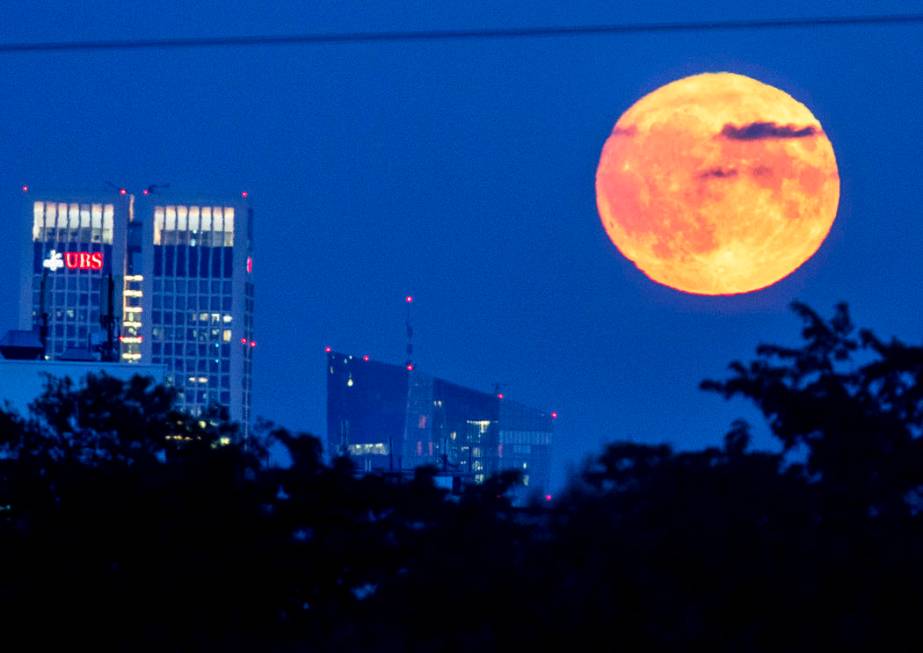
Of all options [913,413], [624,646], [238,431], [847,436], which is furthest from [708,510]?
[238,431]

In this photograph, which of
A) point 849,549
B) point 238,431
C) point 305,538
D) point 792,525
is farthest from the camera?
point 238,431

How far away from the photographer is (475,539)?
737 inches

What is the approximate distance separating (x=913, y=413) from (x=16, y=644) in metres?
12.4

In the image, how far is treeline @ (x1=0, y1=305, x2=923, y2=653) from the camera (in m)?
15.3

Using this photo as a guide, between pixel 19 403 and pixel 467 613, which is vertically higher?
pixel 19 403

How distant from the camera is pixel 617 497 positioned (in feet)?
57.3

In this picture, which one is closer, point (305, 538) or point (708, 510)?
point (708, 510)

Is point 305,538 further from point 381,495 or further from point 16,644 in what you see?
point 16,644

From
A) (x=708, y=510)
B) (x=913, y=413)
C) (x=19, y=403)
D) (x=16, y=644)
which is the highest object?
(x=19, y=403)

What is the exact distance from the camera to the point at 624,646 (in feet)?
49.5

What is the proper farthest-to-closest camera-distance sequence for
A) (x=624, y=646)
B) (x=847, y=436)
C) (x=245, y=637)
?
(x=847, y=436) < (x=245, y=637) < (x=624, y=646)

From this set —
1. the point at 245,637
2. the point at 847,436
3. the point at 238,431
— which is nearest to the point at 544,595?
the point at 245,637

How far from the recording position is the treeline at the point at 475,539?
15.3 m

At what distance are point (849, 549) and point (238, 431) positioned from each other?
1900 centimetres
